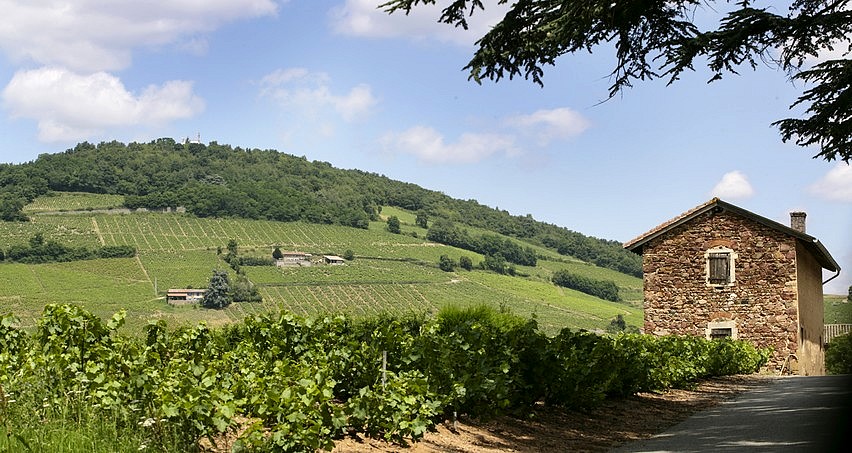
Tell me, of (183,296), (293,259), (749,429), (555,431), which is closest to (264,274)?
(293,259)

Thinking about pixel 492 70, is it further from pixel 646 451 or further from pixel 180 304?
pixel 180 304

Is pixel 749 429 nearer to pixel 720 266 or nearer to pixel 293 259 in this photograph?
pixel 720 266

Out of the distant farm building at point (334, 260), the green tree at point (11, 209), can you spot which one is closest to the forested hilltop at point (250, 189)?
the green tree at point (11, 209)

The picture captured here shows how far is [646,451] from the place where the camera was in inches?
306

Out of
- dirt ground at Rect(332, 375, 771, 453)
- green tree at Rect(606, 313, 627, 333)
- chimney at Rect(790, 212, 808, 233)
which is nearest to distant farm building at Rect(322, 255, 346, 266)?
green tree at Rect(606, 313, 627, 333)

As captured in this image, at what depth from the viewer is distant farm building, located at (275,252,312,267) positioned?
9025cm

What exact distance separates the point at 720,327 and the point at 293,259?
227 feet

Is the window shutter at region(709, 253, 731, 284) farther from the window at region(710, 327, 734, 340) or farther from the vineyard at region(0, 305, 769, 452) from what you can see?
the vineyard at region(0, 305, 769, 452)

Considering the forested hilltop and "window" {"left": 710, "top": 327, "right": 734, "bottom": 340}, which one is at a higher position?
the forested hilltop

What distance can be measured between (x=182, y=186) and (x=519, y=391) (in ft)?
366

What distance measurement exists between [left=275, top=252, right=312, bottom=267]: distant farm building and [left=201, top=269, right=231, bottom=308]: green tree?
1290cm

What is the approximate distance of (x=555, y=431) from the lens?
30.2 feet

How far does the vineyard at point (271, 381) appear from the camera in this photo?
18.7 feet

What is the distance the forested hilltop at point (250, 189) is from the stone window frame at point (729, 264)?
81.5 meters
